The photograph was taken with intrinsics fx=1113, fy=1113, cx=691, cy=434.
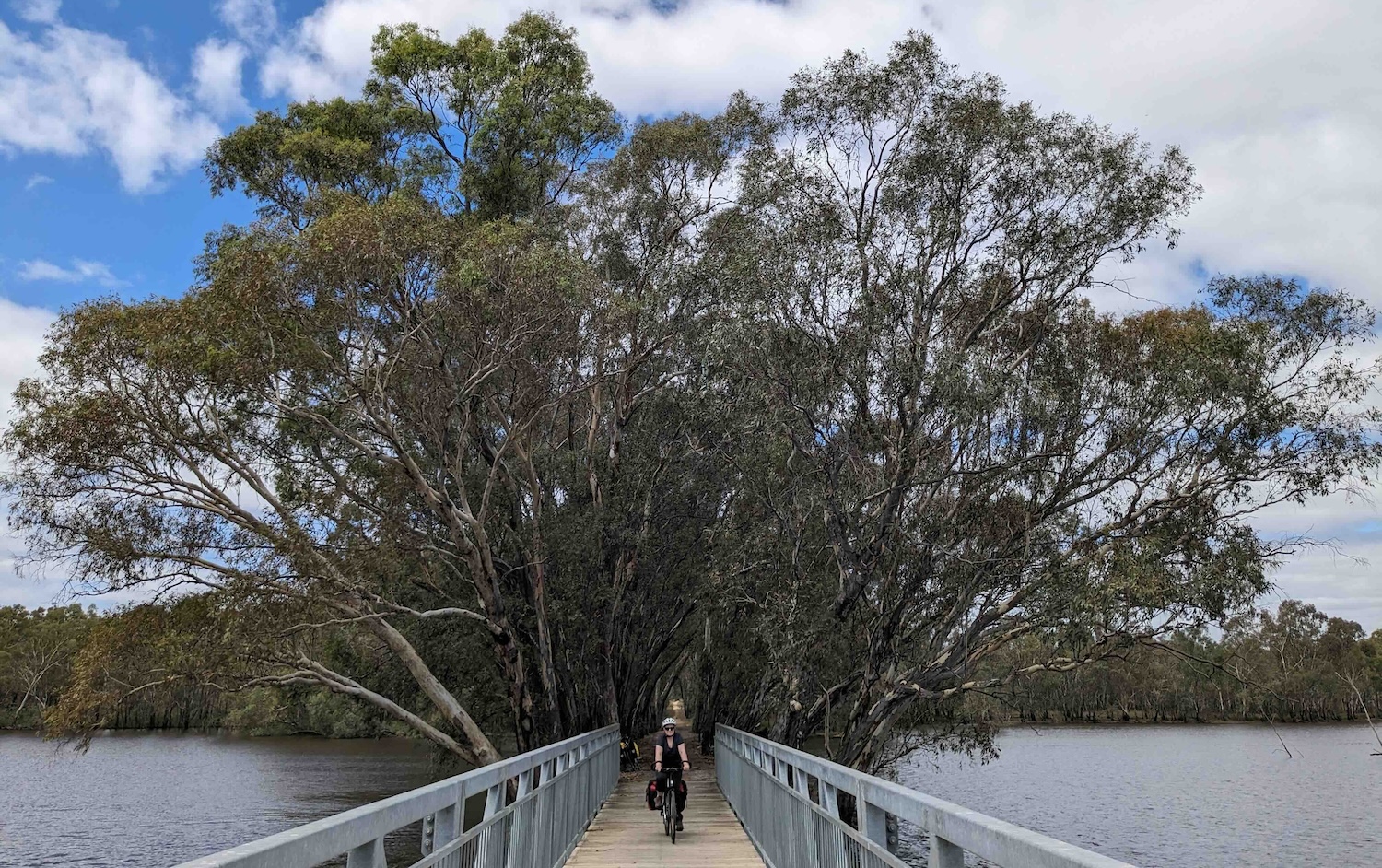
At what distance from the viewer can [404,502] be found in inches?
834

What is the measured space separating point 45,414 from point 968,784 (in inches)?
1227

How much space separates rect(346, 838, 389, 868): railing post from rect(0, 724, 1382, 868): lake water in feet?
53.8

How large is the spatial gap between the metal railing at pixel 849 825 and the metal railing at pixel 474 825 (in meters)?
1.55

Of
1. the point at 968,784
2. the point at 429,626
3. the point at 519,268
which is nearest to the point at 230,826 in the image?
the point at 429,626

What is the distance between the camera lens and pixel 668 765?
11.9 meters

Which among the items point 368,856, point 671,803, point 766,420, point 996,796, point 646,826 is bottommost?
point 996,796

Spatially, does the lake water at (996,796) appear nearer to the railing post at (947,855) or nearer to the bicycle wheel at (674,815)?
the bicycle wheel at (674,815)

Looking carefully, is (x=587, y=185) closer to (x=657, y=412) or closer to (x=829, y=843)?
(x=657, y=412)

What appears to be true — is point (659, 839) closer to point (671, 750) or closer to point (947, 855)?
point (671, 750)

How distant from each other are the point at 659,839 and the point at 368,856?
8.70 metres

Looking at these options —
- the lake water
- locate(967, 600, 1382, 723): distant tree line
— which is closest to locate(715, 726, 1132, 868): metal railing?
the lake water

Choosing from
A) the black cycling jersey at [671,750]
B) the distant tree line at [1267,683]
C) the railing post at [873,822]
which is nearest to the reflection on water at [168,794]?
the black cycling jersey at [671,750]

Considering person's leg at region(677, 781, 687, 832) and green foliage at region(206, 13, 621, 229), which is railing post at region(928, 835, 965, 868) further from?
green foliage at region(206, 13, 621, 229)

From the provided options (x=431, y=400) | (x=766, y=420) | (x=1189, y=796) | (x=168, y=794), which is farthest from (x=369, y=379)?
(x=1189, y=796)
